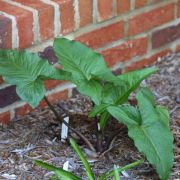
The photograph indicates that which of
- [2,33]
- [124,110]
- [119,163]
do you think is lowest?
[119,163]

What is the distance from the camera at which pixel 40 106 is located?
9.27 feet

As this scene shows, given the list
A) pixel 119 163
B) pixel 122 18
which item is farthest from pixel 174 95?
pixel 119 163

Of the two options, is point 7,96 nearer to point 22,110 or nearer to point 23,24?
point 22,110

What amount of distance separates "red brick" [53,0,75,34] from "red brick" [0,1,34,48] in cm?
16

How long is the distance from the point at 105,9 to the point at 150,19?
1.02 ft

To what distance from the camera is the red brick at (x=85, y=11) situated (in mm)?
2830

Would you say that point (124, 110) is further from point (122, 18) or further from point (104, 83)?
point (122, 18)

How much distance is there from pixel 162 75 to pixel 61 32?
0.62m

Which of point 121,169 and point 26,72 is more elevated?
point 26,72

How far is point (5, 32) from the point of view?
2562mm

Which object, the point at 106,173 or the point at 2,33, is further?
the point at 2,33

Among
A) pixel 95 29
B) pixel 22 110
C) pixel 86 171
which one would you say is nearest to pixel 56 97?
pixel 22 110

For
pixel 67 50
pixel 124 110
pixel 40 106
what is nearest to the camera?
pixel 124 110

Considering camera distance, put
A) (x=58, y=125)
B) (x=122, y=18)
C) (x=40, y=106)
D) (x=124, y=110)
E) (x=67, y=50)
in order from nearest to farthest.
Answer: (x=124, y=110) < (x=67, y=50) < (x=58, y=125) < (x=40, y=106) < (x=122, y=18)
